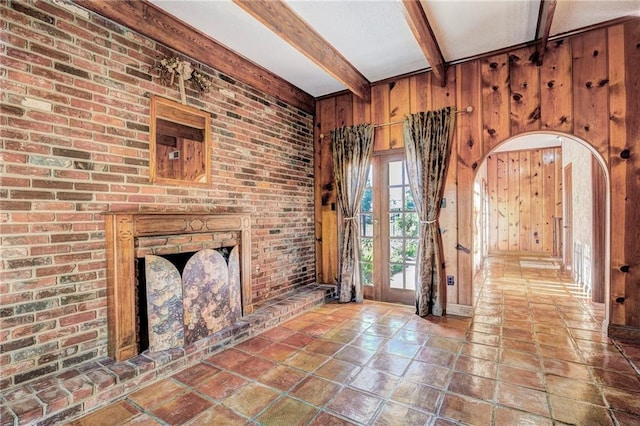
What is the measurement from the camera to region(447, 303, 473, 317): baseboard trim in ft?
11.5

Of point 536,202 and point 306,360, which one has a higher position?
point 536,202

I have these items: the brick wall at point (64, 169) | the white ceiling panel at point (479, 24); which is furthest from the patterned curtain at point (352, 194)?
the brick wall at point (64, 169)

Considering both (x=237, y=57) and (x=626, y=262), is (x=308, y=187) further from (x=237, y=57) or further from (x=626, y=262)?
(x=626, y=262)

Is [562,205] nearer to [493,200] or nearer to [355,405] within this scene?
[493,200]

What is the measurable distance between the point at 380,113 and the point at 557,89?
1.90 m

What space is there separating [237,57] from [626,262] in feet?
14.5

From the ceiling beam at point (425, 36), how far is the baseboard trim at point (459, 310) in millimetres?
2652

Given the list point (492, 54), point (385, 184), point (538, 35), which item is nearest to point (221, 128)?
point (385, 184)

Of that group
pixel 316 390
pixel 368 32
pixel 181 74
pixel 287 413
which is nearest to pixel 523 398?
pixel 316 390

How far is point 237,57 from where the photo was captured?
3312 millimetres

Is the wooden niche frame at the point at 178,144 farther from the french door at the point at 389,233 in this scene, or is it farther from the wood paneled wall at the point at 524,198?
the wood paneled wall at the point at 524,198

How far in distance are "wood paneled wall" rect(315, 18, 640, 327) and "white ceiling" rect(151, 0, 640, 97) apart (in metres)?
0.24

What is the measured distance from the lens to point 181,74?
2.79 m

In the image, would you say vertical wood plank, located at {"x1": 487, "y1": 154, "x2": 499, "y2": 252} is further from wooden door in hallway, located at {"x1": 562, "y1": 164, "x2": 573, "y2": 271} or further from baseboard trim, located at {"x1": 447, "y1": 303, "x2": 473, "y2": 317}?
baseboard trim, located at {"x1": 447, "y1": 303, "x2": 473, "y2": 317}
